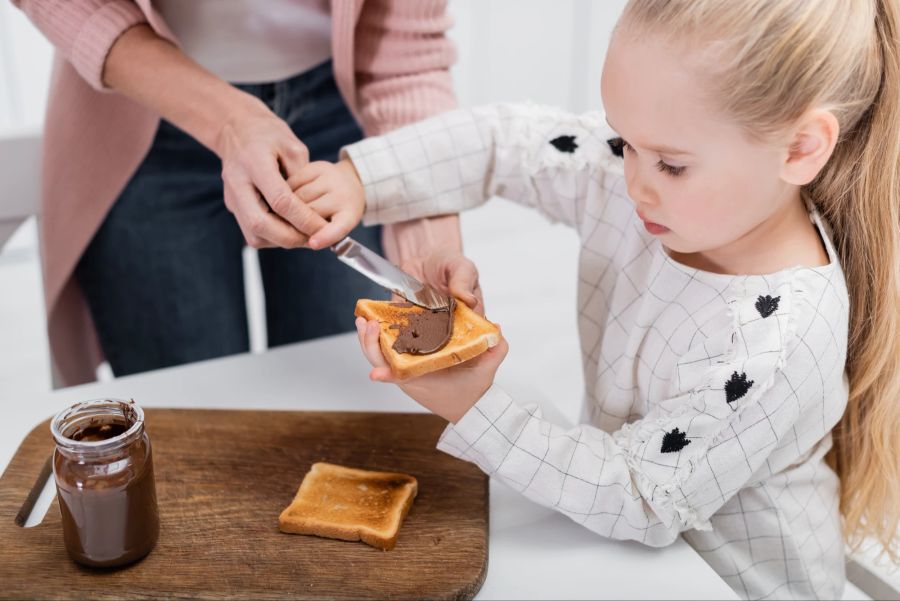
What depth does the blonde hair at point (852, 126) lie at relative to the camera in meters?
0.89

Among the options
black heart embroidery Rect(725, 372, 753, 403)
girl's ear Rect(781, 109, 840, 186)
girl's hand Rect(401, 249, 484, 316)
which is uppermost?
girl's ear Rect(781, 109, 840, 186)

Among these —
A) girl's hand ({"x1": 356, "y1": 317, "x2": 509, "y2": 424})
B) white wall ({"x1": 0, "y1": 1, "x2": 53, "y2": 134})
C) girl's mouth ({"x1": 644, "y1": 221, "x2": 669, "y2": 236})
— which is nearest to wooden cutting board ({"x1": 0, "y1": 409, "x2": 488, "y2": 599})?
girl's hand ({"x1": 356, "y1": 317, "x2": 509, "y2": 424})

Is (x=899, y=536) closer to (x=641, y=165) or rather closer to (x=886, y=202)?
(x=886, y=202)

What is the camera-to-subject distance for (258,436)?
1156 millimetres

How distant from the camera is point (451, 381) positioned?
1009 mm

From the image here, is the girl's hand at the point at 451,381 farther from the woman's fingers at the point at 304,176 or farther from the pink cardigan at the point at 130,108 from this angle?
the pink cardigan at the point at 130,108

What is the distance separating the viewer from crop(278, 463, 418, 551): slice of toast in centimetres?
98

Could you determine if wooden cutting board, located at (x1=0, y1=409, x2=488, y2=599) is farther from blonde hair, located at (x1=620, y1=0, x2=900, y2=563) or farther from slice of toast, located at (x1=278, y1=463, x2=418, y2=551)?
blonde hair, located at (x1=620, y1=0, x2=900, y2=563)

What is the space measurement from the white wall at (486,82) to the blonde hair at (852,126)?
2.90 feet

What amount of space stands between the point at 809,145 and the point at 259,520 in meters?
0.70

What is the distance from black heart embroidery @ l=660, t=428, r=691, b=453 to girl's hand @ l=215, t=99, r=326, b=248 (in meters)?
0.48

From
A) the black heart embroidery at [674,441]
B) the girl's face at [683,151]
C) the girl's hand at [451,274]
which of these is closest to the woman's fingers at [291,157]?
the girl's hand at [451,274]

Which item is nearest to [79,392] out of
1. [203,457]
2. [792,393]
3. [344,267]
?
[203,457]

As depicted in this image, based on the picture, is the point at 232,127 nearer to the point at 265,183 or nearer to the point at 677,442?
the point at 265,183
